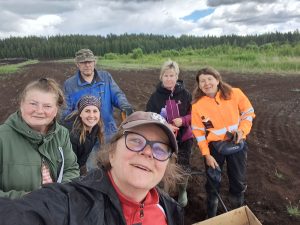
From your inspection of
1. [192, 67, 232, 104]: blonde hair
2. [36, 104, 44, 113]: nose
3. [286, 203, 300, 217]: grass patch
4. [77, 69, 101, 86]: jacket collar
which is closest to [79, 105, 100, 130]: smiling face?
[77, 69, 101, 86]: jacket collar

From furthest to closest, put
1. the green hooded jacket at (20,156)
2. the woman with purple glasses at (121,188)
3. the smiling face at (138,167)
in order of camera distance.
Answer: the green hooded jacket at (20,156)
the smiling face at (138,167)
the woman with purple glasses at (121,188)

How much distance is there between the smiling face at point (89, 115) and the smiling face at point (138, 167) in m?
1.75

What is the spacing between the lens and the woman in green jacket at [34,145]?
89.0 inches

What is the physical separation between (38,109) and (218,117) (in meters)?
2.04

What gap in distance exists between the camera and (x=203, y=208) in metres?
4.51

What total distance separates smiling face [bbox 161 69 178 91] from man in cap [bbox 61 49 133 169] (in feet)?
1.65

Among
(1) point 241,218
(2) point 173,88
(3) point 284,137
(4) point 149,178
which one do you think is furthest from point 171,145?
(3) point 284,137

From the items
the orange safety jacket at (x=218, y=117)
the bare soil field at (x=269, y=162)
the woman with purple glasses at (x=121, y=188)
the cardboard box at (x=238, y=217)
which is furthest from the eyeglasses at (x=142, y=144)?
the bare soil field at (x=269, y=162)

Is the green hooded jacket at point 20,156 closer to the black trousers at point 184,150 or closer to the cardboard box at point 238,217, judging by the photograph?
the cardboard box at point 238,217

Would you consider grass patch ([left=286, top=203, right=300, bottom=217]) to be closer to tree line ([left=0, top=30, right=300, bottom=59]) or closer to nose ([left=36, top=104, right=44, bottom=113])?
nose ([left=36, top=104, right=44, bottom=113])

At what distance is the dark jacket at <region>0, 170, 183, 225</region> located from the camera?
1.37 metres

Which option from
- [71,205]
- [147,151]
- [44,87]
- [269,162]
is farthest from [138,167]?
[269,162]

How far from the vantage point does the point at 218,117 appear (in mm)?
3768

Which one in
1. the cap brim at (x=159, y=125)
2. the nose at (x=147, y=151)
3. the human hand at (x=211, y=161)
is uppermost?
the cap brim at (x=159, y=125)
